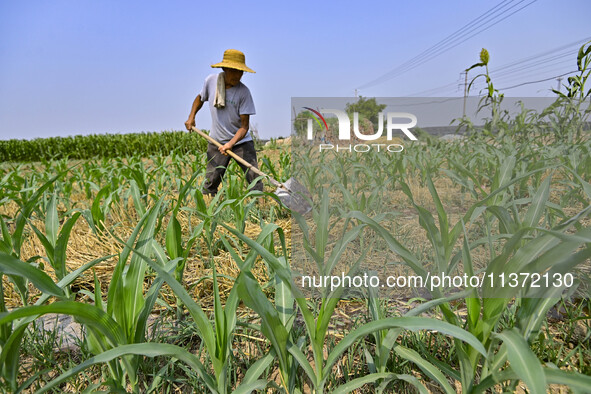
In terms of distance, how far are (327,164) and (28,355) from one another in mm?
1234

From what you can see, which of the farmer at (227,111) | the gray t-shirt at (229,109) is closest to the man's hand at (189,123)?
the farmer at (227,111)

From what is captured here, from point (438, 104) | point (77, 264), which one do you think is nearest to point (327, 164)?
point (438, 104)

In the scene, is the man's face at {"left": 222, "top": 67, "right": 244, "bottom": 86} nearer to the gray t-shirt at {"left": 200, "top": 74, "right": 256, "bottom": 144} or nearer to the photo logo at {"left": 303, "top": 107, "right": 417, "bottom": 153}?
the gray t-shirt at {"left": 200, "top": 74, "right": 256, "bottom": 144}

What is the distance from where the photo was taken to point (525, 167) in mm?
1007

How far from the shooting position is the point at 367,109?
107 cm

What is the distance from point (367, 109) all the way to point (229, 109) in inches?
107

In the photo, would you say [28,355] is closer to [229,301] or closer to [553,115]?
[229,301]

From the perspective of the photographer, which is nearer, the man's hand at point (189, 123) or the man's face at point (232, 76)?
the man's face at point (232, 76)

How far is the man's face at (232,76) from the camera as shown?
3.49 meters

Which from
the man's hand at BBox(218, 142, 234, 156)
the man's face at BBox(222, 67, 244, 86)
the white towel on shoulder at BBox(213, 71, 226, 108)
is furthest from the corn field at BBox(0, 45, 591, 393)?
the man's face at BBox(222, 67, 244, 86)

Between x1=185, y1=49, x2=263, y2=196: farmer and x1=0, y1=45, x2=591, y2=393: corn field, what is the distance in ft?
7.25

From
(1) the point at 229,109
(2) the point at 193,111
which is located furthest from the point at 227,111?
(2) the point at 193,111

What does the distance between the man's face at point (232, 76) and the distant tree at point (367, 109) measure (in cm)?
269

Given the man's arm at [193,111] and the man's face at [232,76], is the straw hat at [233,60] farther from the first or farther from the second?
the man's arm at [193,111]
